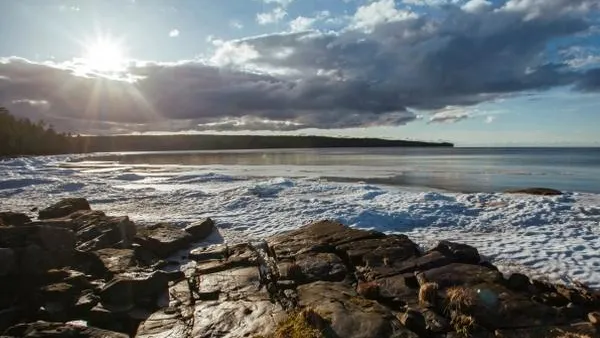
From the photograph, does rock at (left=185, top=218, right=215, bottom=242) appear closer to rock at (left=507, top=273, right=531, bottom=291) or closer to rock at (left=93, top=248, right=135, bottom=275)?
rock at (left=93, top=248, right=135, bottom=275)

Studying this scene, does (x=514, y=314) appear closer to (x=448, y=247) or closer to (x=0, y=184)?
(x=448, y=247)

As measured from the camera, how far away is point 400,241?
37.2ft

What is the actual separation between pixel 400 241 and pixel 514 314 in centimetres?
438

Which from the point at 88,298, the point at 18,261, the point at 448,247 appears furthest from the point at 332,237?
the point at 18,261

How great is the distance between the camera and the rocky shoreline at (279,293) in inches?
265

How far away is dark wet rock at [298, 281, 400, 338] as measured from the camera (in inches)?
253

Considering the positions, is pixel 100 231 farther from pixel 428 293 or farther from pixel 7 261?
pixel 428 293

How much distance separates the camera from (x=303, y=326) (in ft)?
21.2

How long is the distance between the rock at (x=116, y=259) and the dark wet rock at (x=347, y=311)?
4.43 meters

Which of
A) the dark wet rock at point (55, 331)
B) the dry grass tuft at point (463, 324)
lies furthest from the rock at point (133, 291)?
the dry grass tuft at point (463, 324)

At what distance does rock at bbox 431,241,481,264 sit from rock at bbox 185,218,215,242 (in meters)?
7.86

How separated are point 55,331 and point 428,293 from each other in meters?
5.92

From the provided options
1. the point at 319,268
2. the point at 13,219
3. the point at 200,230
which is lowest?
the point at 200,230

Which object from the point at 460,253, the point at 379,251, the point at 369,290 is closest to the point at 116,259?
Answer: the point at 369,290
